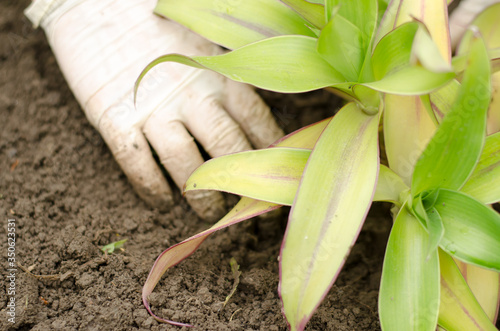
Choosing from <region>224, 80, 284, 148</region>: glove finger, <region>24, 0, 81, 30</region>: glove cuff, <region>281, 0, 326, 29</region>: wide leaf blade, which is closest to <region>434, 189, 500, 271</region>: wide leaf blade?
<region>281, 0, 326, 29</region>: wide leaf blade

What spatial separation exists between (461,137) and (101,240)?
0.88 m

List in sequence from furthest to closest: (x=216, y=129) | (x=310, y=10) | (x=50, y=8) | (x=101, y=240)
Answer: (x=50, y=8) < (x=216, y=129) < (x=101, y=240) < (x=310, y=10)

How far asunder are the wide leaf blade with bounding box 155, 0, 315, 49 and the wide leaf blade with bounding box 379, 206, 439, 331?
0.52 m

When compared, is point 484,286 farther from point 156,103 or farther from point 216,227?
point 156,103

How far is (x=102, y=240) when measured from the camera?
114 centimetres

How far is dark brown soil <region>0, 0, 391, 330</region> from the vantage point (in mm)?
969

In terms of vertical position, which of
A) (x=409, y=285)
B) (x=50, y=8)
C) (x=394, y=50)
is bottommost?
(x=409, y=285)

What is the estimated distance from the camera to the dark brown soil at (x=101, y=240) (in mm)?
969

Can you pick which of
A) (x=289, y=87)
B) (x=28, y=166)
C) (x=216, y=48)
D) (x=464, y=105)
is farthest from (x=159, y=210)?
(x=464, y=105)

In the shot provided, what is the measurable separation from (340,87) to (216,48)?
1.93ft

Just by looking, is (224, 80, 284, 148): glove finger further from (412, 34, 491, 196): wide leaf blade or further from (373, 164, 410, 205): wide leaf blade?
(412, 34, 491, 196): wide leaf blade

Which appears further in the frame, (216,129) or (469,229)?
(216,129)

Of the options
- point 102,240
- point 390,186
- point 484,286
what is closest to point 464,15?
point 390,186

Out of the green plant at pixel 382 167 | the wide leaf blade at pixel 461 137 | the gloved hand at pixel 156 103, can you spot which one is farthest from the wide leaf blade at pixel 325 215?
the gloved hand at pixel 156 103
